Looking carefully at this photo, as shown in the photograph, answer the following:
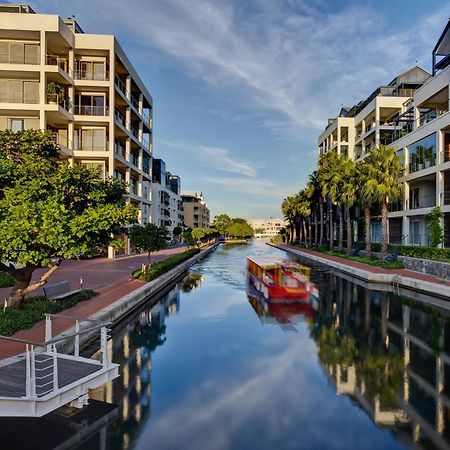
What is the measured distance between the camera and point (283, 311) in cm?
1781

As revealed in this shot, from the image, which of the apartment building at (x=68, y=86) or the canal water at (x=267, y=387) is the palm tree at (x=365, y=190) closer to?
the canal water at (x=267, y=387)

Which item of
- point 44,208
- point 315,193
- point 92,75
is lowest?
point 44,208

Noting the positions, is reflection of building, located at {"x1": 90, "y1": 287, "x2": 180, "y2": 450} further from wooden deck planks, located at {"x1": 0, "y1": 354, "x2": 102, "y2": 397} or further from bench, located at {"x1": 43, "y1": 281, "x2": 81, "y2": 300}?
bench, located at {"x1": 43, "y1": 281, "x2": 81, "y2": 300}

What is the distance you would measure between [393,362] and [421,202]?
2986 centimetres

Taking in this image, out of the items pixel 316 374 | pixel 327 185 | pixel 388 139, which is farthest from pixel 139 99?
pixel 316 374

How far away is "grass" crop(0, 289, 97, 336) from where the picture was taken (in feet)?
36.0

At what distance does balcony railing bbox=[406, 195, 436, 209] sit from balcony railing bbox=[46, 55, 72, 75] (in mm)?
37810

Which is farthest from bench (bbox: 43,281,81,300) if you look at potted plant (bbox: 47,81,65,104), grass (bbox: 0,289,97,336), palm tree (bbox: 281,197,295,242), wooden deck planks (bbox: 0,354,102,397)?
palm tree (bbox: 281,197,295,242)

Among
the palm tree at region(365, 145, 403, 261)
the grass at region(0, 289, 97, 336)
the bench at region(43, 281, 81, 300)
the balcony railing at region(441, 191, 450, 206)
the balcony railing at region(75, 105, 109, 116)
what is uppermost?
the balcony railing at region(75, 105, 109, 116)

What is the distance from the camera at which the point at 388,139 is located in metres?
45.6

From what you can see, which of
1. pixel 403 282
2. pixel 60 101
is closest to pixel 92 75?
pixel 60 101

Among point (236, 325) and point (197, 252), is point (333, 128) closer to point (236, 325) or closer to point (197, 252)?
point (197, 252)

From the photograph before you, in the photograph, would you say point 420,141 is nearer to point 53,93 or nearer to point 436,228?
point 436,228

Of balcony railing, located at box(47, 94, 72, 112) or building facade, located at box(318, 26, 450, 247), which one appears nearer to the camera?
building facade, located at box(318, 26, 450, 247)
